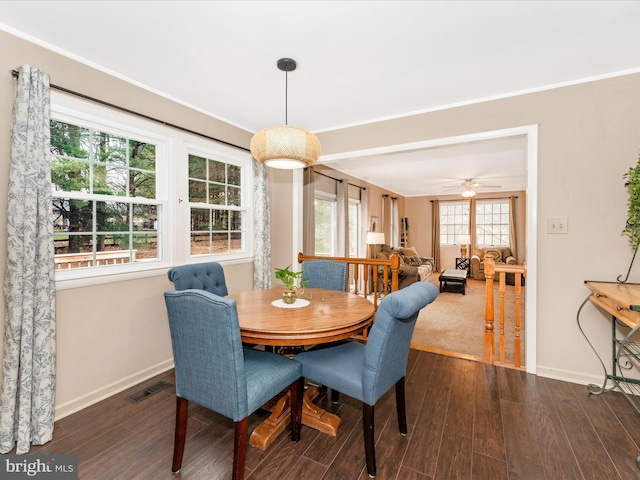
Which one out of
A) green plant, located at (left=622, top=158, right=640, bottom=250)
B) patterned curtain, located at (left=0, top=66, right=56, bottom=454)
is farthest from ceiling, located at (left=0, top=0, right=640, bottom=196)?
green plant, located at (left=622, top=158, right=640, bottom=250)

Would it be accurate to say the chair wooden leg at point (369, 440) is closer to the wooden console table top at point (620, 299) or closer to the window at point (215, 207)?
the wooden console table top at point (620, 299)

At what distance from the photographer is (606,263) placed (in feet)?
7.95

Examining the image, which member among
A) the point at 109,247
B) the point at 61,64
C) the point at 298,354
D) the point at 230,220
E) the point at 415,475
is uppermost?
the point at 61,64

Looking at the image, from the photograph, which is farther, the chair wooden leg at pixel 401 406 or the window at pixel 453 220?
the window at pixel 453 220

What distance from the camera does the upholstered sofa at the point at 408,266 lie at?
19.1 ft

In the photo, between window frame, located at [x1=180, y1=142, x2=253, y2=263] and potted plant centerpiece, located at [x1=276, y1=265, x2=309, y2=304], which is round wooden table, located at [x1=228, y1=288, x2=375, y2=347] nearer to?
potted plant centerpiece, located at [x1=276, y1=265, x2=309, y2=304]

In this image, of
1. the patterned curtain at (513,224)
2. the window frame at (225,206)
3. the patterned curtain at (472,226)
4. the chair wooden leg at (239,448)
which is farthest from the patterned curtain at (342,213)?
the patterned curtain at (513,224)

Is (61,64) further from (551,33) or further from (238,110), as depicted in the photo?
(551,33)

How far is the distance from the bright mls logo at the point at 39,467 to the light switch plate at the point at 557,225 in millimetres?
3609

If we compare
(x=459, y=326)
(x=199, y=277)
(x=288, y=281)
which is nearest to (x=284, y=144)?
(x=288, y=281)

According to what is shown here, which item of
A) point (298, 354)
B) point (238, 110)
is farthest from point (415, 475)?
point (238, 110)

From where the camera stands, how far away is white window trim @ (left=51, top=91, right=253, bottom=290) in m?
2.18

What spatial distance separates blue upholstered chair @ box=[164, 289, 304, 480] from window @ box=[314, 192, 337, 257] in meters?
4.32

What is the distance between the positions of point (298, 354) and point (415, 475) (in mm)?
867
